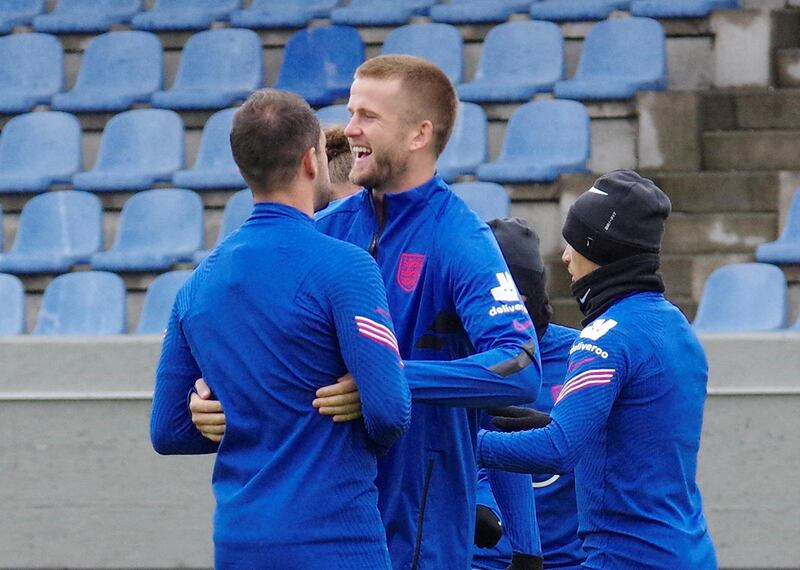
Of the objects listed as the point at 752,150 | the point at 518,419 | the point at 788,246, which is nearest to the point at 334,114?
the point at 752,150

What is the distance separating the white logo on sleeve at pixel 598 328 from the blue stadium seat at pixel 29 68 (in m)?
6.82

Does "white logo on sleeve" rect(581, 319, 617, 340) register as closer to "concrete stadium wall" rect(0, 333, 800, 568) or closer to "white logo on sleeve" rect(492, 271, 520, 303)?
"white logo on sleeve" rect(492, 271, 520, 303)

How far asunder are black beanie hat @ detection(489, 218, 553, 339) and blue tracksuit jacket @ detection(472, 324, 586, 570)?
124 millimetres

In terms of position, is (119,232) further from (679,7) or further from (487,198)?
(679,7)

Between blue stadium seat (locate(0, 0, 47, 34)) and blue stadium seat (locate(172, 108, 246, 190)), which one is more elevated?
blue stadium seat (locate(0, 0, 47, 34))

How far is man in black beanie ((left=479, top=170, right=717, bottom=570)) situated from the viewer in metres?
3.39

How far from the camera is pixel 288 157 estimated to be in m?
3.00

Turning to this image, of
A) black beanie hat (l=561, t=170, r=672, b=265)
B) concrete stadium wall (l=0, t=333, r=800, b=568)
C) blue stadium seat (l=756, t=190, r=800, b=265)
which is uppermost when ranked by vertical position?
black beanie hat (l=561, t=170, r=672, b=265)

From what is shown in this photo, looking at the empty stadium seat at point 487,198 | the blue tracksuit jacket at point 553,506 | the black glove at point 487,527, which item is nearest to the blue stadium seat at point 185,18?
the empty stadium seat at point 487,198

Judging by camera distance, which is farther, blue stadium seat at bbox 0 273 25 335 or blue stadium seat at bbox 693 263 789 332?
blue stadium seat at bbox 0 273 25 335

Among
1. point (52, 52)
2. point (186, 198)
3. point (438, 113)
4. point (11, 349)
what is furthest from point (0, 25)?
point (438, 113)

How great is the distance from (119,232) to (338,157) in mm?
4074

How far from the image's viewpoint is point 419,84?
3.39m

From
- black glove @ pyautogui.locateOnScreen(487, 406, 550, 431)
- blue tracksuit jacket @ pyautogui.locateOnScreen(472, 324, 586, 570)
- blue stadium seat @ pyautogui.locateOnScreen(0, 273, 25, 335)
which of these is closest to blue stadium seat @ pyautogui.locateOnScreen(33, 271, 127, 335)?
blue stadium seat @ pyautogui.locateOnScreen(0, 273, 25, 335)
